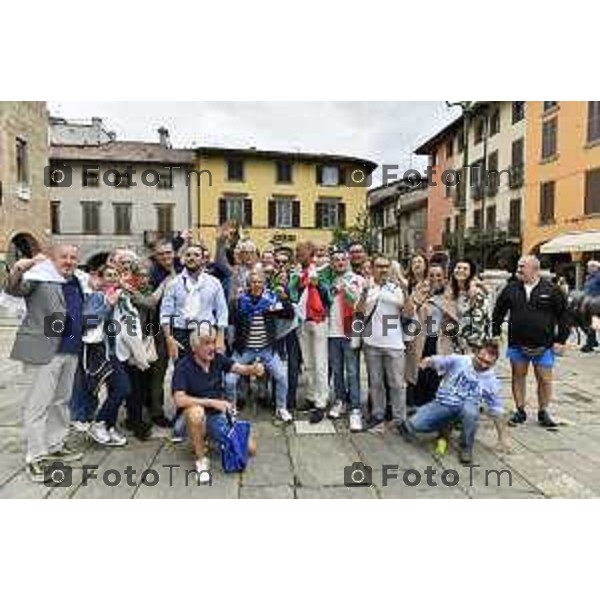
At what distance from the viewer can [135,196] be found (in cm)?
3027

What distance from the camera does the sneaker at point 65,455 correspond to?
4.05 m

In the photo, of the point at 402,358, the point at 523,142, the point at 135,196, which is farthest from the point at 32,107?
the point at 523,142

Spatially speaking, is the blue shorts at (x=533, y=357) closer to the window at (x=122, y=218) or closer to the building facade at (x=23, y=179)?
the building facade at (x=23, y=179)

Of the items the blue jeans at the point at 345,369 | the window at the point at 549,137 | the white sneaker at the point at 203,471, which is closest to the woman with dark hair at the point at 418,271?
the blue jeans at the point at 345,369

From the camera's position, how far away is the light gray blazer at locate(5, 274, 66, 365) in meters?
3.71

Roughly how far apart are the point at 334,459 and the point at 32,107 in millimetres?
18840

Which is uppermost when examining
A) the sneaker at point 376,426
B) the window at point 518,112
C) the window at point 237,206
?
the window at point 518,112

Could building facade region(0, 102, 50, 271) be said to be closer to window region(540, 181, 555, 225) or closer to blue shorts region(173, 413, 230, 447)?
blue shorts region(173, 413, 230, 447)

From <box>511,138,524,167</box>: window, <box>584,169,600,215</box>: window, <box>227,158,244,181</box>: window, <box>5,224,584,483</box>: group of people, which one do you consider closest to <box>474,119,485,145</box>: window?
<box>511,138,524,167</box>: window

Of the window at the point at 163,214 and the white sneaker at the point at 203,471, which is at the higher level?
the window at the point at 163,214

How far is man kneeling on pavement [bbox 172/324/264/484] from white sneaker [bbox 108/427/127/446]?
780 mm

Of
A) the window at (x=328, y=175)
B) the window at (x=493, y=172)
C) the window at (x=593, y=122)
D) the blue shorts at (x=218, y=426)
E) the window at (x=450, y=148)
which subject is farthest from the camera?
the window at (x=328, y=175)

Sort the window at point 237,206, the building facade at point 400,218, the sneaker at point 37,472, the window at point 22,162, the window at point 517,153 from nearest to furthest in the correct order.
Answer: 1. the sneaker at point 37,472
2. the window at point 22,162
3. the window at point 517,153
4. the window at point 237,206
5. the building facade at point 400,218

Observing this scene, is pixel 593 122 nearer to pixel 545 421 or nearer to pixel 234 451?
pixel 545 421
